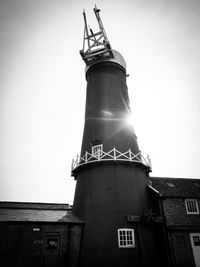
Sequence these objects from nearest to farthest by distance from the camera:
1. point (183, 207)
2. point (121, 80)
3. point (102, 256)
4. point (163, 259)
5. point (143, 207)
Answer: point (102, 256), point (163, 259), point (143, 207), point (183, 207), point (121, 80)

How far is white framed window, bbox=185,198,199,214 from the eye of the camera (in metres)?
18.5

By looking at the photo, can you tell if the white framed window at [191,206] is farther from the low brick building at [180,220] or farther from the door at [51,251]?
the door at [51,251]

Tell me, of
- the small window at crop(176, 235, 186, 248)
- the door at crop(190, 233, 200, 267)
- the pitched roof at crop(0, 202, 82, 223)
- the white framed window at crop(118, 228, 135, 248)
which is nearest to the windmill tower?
the white framed window at crop(118, 228, 135, 248)

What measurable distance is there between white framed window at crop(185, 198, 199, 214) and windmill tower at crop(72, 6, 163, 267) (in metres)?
3.97

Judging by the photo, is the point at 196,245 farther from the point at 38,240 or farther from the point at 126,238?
the point at 38,240

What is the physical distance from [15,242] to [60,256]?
10.9 feet

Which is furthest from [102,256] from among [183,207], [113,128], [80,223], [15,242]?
[113,128]

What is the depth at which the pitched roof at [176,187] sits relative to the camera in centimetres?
1885

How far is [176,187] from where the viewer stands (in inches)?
797

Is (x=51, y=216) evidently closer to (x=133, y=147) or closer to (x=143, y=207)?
(x=143, y=207)

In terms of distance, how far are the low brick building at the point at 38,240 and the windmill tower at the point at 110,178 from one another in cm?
87

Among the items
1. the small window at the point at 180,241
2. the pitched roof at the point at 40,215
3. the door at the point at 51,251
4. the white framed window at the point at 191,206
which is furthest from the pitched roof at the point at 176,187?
the door at the point at 51,251

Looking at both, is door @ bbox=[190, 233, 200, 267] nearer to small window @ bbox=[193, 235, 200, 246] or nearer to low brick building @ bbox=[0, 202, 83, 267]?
small window @ bbox=[193, 235, 200, 246]

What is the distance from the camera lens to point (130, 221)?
1547 cm
